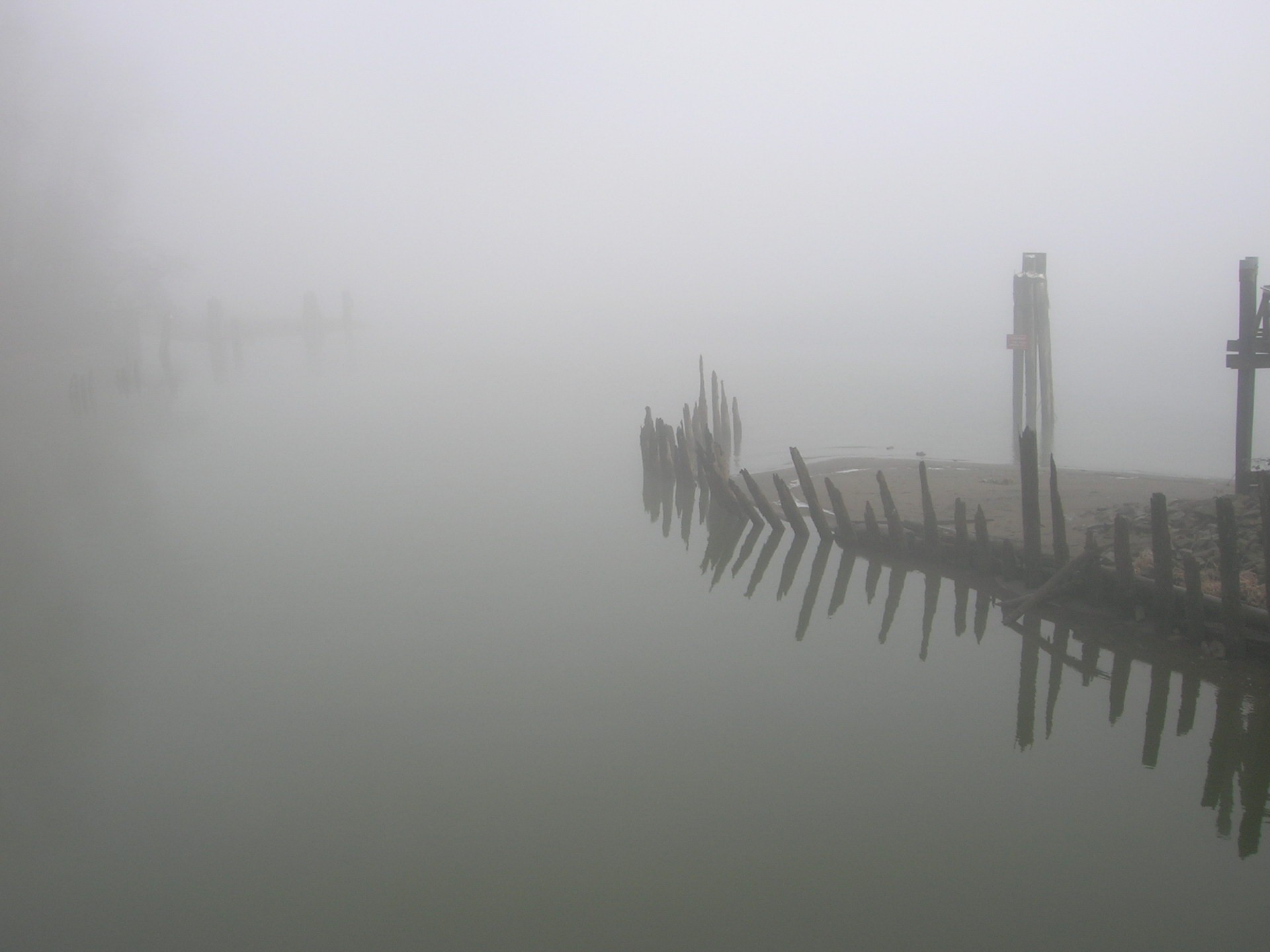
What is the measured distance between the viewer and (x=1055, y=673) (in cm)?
937

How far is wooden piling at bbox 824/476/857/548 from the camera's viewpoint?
1282 cm

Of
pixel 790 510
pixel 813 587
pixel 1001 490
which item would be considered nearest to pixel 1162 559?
pixel 813 587

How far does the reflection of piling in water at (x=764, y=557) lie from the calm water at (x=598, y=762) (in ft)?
0.27

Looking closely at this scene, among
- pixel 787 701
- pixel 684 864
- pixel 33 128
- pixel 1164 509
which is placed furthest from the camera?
pixel 33 128

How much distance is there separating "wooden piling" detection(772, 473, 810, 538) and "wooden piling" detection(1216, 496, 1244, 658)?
596 cm

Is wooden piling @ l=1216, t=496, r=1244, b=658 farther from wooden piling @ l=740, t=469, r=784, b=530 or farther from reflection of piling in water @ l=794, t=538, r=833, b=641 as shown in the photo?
wooden piling @ l=740, t=469, r=784, b=530

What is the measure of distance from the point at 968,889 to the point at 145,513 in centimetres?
1717

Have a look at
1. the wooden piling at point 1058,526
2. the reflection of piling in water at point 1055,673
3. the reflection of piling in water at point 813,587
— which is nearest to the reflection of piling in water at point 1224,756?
the reflection of piling in water at point 1055,673

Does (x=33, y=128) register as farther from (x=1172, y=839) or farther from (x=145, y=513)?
(x=1172, y=839)

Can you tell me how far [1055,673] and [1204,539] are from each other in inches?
86.4

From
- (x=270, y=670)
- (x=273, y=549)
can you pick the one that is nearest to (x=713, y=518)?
(x=273, y=549)

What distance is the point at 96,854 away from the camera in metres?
7.02

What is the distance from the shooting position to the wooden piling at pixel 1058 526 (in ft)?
31.9

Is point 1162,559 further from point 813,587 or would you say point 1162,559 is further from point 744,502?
point 744,502
